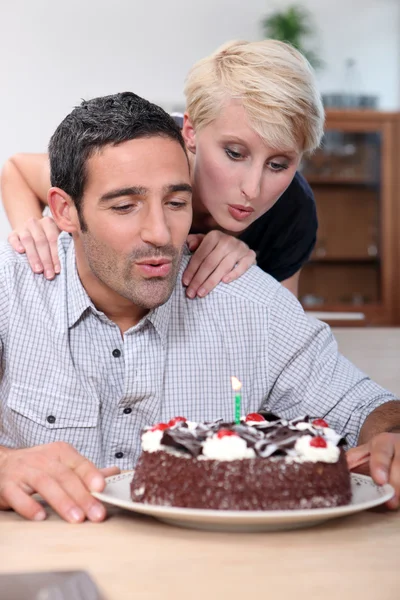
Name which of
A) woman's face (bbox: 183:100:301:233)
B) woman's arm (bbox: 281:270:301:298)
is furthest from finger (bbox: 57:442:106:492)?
woman's arm (bbox: 281:270:301:298)

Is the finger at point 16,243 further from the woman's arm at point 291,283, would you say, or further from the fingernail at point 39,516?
the woman's arm at point 291,283

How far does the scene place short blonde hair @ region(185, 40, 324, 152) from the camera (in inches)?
70.9

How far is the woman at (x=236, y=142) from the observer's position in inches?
71.2

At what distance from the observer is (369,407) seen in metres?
1.62

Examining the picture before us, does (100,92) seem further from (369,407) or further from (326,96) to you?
(369,407)

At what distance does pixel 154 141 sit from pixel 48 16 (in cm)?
445

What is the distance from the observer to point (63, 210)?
68.0 inches

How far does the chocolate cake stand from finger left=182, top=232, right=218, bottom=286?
0.83 metres

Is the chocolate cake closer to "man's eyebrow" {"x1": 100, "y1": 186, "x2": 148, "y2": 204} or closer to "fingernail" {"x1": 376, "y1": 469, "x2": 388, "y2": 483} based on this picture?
"fingernail" {"x1": 376, "y1": 469, "x2": 388, "y2": 483}

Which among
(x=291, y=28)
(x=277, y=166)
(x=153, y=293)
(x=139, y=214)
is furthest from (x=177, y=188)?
(x=291, y=28)

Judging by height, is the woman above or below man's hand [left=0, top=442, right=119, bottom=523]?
above

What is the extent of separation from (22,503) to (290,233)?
157 centimetres

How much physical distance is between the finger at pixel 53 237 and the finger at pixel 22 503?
0.75 meters

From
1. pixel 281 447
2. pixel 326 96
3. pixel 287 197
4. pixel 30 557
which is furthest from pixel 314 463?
pixel 326 96
